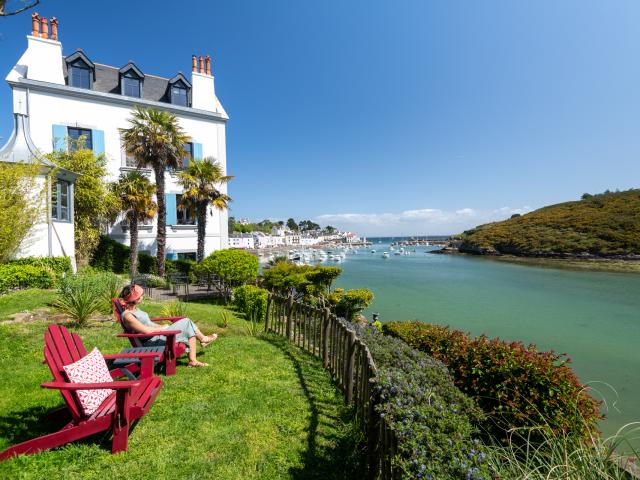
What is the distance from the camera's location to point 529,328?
13.1m

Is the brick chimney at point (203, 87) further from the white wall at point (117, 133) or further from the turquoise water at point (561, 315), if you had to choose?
the turquoise water at point (561, 315)

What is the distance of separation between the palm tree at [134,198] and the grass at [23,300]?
24.1 feet

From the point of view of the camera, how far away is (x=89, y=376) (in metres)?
3.06

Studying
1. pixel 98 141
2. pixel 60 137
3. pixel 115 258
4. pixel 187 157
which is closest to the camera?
pixel 60 137

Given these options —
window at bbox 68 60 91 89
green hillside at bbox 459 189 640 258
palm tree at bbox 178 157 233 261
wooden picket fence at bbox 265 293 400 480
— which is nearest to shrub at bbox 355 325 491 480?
wooden picket fence at bbox 265 293 400 480

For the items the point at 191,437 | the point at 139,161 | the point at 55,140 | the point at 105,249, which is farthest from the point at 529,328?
the point at 55,140

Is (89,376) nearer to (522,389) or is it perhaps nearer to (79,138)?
(522,389)

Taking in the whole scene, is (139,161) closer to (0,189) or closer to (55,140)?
(55,140)

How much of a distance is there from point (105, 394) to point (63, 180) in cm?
1432

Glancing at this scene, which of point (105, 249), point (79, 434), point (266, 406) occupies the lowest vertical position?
point (266, 406)

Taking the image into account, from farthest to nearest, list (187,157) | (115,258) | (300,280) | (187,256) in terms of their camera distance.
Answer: (187,256) < (187,157) < (115,258) < (300,280)

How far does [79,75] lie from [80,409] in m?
22.8

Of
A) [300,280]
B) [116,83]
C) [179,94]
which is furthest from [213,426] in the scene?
[116,83]

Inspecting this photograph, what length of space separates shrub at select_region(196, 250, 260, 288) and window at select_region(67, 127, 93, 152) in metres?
11.0
